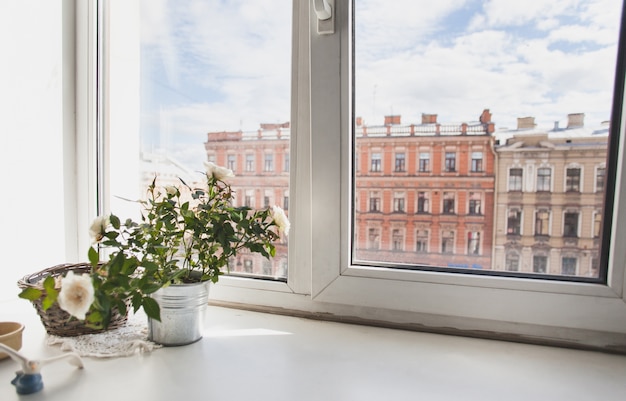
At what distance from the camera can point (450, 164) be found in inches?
39.6

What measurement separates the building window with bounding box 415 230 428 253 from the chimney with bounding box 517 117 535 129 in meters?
0.31

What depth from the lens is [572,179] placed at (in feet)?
3.01

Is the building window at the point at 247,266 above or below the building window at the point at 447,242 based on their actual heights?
below

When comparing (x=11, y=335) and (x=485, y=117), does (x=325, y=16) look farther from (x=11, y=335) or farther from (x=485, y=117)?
(x=11, y=335)

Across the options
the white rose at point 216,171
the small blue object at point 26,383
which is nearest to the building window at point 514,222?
the white rose at point 216,171

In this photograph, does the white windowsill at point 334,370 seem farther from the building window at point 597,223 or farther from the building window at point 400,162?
the building window at point 400,162

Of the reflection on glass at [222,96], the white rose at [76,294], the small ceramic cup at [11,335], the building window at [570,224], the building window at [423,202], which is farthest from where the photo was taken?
the reflection on glass at [222,96]

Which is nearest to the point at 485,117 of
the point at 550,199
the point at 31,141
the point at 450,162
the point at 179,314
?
the point at 450,162

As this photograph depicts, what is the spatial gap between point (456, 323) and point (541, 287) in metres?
0.20

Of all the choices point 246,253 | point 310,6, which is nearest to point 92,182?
point 246,253

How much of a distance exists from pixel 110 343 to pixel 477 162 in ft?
2.92

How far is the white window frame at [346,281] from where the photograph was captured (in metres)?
0.90

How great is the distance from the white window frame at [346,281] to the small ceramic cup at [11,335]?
485 mm

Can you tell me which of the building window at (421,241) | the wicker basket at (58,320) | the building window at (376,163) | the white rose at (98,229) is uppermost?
the building window at (376,163)
